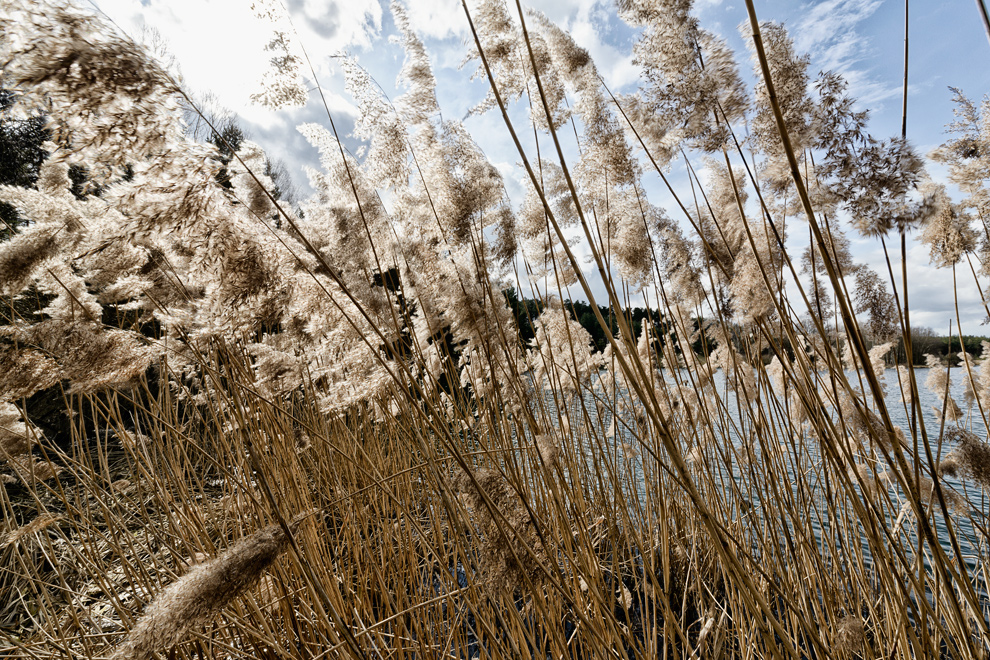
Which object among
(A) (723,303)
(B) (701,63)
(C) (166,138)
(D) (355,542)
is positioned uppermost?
(B) (701,63)

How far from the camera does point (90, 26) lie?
956mm

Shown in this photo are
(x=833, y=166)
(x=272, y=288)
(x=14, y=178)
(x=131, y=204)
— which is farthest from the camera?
(x=14, y=178)

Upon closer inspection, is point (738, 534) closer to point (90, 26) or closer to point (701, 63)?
point (701, 63)

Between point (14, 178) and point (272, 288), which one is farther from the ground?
point (14, 178)

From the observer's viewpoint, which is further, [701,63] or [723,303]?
[723,303]

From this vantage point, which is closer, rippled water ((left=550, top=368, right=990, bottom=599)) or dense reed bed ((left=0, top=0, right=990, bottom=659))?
dense reed bed ((left=0, top=0, right=990, bottom=659))

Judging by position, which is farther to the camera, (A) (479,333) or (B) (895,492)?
(B) (895,492)

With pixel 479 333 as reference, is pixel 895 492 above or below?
below

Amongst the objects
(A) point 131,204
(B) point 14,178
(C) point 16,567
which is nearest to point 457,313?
(A) point 131,204

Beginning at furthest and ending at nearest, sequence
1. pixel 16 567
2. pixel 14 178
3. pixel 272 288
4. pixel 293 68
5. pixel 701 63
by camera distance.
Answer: pixel 14 178 → pixel 16 567 → pixel 293 68 → pixel 272 288 → pixel 701 63

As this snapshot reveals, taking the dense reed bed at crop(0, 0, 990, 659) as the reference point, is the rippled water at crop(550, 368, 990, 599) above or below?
below

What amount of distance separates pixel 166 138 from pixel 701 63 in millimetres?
1350

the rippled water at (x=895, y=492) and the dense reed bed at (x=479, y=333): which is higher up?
the dense reed bed at (x=479, y=333)

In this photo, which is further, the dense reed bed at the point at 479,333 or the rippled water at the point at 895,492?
the rippled water at the point at 895,492
